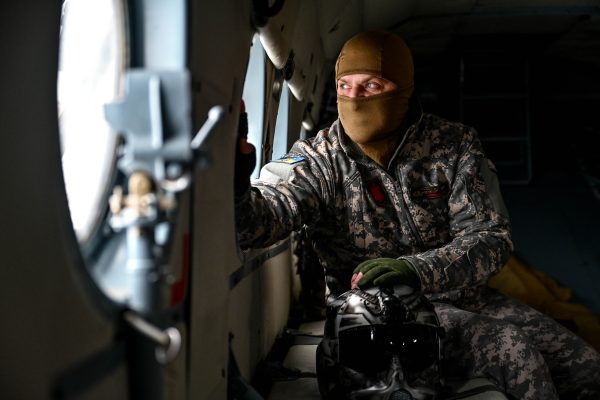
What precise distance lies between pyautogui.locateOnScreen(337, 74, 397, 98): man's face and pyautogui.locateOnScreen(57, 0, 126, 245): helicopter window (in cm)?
137

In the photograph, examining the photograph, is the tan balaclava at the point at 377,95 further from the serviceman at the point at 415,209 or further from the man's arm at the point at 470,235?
the man's arm at the point at 470,235

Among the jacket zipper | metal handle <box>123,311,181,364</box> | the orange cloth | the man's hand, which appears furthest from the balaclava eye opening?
the orange cloth

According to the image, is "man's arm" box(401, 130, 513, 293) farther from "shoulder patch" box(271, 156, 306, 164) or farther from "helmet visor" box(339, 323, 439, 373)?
"shoulder patch" box(271, 156, 306, 164)

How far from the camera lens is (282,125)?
460 centimetres

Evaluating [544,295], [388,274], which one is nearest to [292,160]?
[388,274]

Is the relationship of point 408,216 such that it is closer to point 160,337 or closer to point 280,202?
point 280,202

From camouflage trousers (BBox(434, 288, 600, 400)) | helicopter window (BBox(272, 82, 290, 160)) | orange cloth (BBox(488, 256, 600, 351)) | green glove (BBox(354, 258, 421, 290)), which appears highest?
helicopter window (BBox(272, 82, 290, 160))

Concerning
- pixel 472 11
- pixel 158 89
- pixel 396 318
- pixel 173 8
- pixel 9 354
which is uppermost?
pixel 472 11

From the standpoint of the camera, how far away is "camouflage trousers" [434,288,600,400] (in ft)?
9.54

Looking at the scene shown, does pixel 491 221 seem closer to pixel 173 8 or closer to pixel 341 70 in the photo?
pixel 341 70

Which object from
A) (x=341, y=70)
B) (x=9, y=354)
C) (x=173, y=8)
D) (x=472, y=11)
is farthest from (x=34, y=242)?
(x=472, y=11)

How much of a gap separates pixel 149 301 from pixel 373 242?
6.69 feet

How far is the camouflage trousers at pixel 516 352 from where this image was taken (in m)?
2.91

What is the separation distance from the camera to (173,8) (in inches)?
67.8
